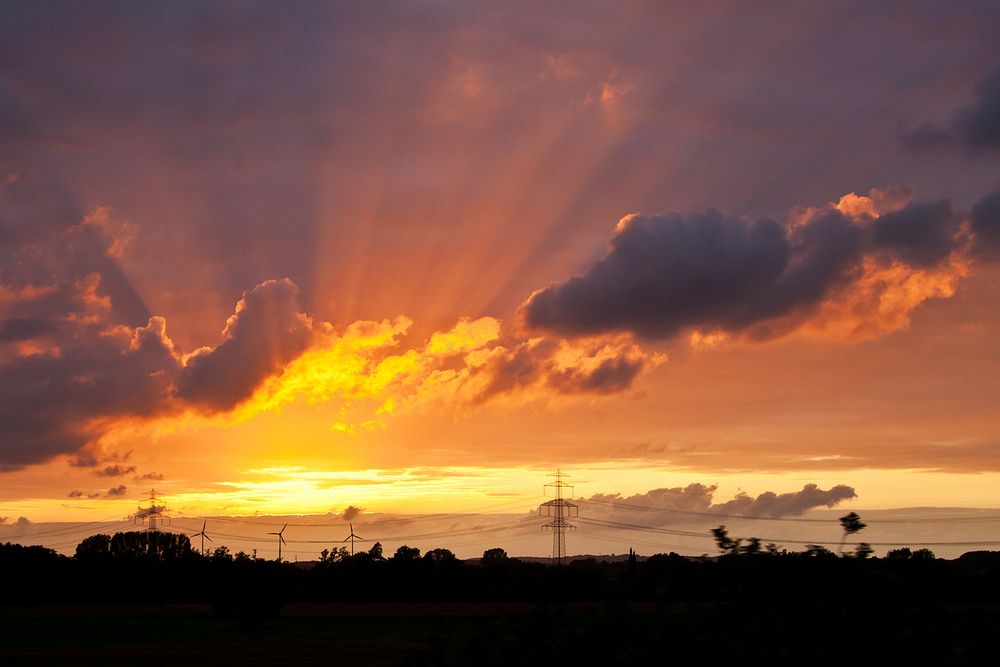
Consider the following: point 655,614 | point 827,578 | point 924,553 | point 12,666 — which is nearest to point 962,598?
point 924,553

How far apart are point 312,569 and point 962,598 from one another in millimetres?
131384

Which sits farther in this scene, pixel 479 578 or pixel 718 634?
pixel 479 578

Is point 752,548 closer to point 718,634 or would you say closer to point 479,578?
point 718,634

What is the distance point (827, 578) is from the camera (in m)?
9.97

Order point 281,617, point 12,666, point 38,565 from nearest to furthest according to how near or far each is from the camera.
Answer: point 12,666 → point 281,617 → point 38,565

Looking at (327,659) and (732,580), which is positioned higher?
(732,580)

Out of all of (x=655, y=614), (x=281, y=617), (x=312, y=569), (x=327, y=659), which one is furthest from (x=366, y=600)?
(x=655, y=614)

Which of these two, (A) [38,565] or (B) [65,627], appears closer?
(B) [65,627]

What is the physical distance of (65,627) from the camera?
86062 mm

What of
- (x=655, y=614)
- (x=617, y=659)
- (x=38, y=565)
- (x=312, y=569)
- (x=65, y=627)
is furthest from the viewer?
(x=312, y=569)

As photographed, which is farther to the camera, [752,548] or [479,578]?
[479,578]

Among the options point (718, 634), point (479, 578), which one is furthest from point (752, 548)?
point (479, 578)

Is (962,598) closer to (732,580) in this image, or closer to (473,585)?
(732,580)

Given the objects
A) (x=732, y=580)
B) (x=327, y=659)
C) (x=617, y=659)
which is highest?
(x=732, y=580)
